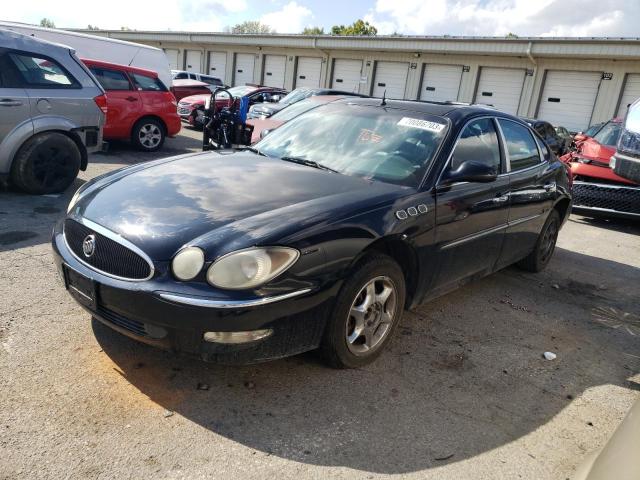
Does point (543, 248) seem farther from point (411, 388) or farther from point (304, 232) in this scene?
point (304, 232)

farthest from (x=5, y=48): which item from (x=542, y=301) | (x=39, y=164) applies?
(x=542, y=301)

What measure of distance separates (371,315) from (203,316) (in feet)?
3.60

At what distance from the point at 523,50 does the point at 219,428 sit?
21.9 metres

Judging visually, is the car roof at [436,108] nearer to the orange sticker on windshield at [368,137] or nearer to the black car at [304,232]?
the black car at [304,232]

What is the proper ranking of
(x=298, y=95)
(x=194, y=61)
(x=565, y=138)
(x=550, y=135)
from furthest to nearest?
(x=194, y=61) → (x=565, y=138) → (x=298, y=95) → (x=550, y=135)

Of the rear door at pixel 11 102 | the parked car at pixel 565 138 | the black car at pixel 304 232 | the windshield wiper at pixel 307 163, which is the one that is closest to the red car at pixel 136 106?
the rear door at pixel 11 102

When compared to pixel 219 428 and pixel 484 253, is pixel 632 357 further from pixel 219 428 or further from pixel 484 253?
pixel 219 428

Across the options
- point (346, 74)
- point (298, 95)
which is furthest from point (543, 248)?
point (346, 74)

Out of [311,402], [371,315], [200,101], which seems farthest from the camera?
[200,101]

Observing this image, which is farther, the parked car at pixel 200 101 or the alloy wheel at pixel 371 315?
the parked car at pixel 200 101

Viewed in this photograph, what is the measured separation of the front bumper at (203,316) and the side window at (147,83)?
8446 millimetres

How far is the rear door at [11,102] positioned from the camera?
603 cm

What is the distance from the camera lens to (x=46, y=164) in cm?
652

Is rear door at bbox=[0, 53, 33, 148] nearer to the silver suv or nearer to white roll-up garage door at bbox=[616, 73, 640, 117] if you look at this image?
the silver suv
